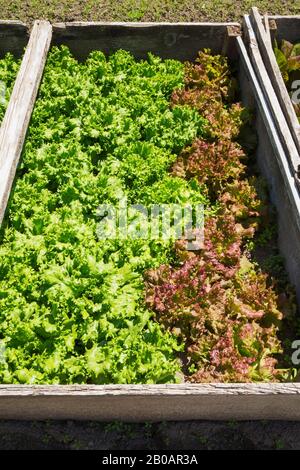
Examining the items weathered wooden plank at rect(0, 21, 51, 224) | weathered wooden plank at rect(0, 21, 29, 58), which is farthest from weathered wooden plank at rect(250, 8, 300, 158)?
weathered wooden plank at rect(0, 21, 29, 58)

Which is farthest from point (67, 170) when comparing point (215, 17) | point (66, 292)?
point (215, 17)

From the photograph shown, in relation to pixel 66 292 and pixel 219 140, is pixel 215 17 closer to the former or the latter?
pixel 219 140

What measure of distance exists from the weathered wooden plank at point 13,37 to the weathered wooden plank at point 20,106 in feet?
1.20

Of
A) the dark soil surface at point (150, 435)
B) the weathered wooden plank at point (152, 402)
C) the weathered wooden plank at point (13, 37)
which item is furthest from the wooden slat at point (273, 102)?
the weathered wooden plank at point (13, 37)

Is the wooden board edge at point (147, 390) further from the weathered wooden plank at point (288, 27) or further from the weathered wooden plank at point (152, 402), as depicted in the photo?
the weathered wooden plank at point (288, 27)

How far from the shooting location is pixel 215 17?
9195 millimetres

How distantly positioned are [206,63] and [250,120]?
3.95 feet

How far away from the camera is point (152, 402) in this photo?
4.55 m

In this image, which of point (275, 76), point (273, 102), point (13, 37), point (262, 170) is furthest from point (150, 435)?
point (13, 37)

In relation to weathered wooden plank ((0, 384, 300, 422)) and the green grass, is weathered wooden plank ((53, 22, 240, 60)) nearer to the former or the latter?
the green grass

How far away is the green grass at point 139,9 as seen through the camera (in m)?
9.15

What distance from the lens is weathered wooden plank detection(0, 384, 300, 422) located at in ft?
14.2

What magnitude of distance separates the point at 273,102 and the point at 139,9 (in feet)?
13.7

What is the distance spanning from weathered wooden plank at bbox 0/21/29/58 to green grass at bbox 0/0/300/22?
1.57 m
